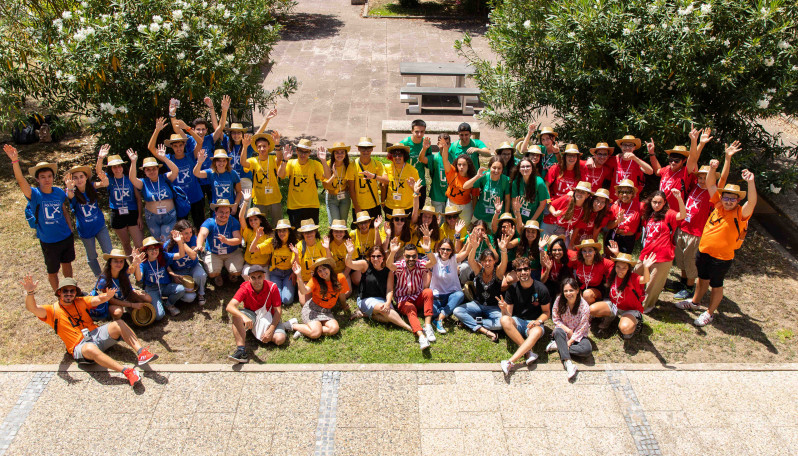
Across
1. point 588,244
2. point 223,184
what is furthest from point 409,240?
point 223,184

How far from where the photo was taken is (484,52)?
1816cm

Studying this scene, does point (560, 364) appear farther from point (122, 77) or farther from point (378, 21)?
point (378, 21)

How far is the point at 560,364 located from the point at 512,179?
8.00 ft

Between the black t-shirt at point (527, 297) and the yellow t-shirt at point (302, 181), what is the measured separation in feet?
9.77

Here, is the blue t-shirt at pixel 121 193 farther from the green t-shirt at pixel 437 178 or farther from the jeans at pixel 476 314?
the jeans at pixel 476 314

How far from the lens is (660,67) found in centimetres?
858

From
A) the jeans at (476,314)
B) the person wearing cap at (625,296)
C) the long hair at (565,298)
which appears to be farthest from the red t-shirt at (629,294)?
the jeans at (476,314)

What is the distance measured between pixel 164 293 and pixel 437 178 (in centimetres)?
387

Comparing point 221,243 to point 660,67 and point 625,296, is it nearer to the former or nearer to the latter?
point 625,296

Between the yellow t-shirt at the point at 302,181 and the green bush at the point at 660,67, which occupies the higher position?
the green bush at the point at 660,67

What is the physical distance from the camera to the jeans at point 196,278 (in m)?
7.62

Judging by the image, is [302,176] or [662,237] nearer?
[662,237]

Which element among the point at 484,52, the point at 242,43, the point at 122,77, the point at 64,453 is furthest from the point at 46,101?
the point at 484,52

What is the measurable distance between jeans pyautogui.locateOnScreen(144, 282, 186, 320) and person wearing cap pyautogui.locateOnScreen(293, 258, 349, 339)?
1.50 metres
